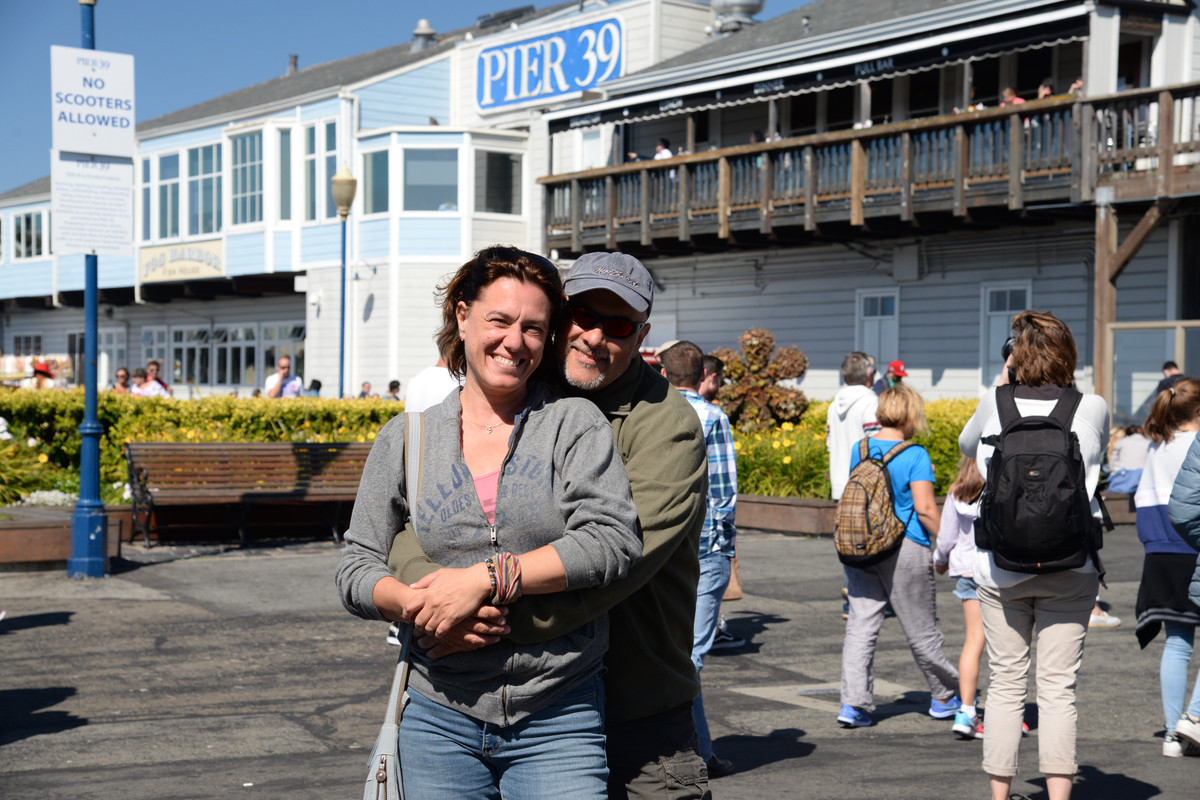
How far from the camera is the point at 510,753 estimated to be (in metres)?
2.77

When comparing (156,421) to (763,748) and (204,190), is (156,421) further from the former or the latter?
(204,190)

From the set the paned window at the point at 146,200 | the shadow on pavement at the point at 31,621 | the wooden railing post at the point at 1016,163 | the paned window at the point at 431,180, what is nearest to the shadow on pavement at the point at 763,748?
Answer: the shadow on pavement at the point at 31,621

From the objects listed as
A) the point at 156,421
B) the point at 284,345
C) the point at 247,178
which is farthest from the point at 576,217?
the point at 284,345

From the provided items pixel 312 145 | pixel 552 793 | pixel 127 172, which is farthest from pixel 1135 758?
pixel 312 145

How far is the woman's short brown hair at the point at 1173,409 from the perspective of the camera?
6289 millimetres

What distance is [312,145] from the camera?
1264 inches

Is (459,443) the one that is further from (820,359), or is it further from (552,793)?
(820,359)

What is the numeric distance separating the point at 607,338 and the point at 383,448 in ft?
1.82

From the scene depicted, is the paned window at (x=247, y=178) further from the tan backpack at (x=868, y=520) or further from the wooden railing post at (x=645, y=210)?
the tan backpack at (x=868, y=520)

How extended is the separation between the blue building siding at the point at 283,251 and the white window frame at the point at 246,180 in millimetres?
835

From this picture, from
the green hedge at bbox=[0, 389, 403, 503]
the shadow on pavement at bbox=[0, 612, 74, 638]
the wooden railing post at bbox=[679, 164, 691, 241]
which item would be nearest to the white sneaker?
the shadow on pavement at bbox=[0, 612, 74, 638]

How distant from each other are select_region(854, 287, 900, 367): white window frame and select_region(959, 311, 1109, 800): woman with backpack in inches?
723

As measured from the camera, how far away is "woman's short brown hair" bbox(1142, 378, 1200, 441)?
248 inches

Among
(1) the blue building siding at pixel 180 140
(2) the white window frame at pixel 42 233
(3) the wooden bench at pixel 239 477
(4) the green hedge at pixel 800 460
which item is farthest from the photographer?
(2) the white window frame at pixel 42 233
